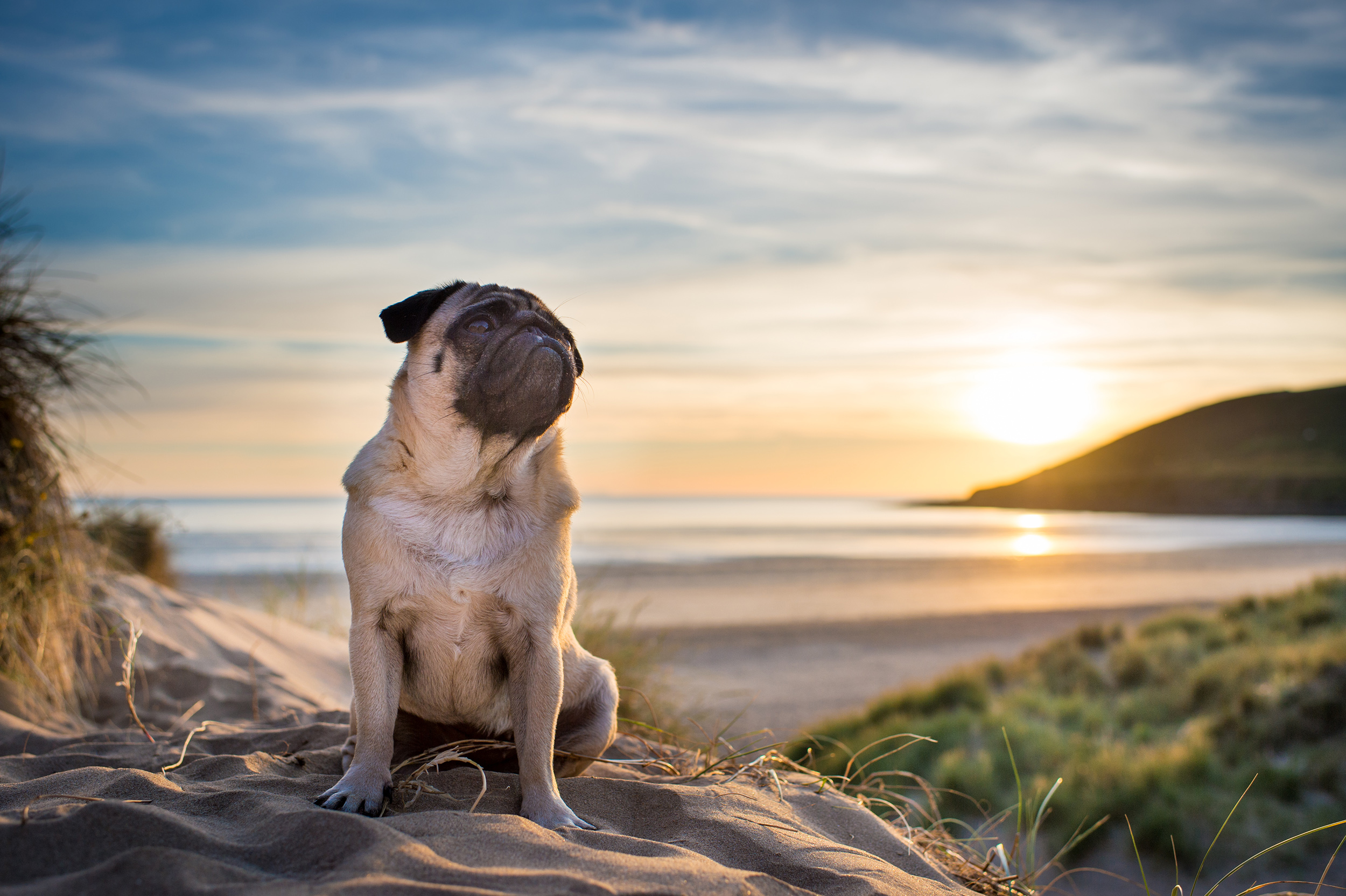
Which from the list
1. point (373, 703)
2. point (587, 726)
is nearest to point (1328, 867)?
point (587, 726)

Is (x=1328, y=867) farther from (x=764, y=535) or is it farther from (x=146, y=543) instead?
(x=764, y=535)

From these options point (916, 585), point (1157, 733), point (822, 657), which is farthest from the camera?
point (916, 585)

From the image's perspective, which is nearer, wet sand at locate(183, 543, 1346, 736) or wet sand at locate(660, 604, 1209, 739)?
wet sand at locate(660, 604, 1209, 739)

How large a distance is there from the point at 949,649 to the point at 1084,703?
18.9ft

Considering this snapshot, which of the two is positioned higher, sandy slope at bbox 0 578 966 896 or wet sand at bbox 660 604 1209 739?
sandy slope at bbox 0 578 966 896

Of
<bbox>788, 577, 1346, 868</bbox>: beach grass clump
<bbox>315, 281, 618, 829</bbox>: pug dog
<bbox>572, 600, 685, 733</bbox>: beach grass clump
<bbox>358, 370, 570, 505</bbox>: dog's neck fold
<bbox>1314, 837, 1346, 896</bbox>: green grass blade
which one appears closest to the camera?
<bbox>1314, 837, 1346, 896</bbox>: green grass blade

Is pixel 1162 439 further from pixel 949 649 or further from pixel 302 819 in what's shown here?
pixel 302 819

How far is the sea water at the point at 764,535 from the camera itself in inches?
1097

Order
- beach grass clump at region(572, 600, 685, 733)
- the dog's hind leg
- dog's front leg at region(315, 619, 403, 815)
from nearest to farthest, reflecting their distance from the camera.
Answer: dog's front leg at region(315, 619, 403, 815)
the dog's hind leg
beach grass clump at region(572, 600, 685, 733)

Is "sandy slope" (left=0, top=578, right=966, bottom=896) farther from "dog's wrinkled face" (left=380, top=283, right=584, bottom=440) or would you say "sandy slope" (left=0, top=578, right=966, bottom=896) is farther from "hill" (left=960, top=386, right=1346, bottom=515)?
"hill" (left=960, top=386, right=1346, bottom=515)

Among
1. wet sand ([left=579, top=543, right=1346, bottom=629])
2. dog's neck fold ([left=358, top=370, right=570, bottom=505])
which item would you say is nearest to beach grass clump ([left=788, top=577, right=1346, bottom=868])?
dog's neck fold ([left=358, top=370, right=570, bottom=505])

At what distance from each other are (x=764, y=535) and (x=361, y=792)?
42.5 metres

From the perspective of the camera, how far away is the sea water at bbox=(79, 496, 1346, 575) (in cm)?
2786

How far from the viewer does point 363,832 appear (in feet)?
7.66
